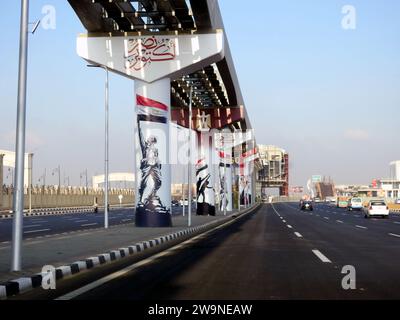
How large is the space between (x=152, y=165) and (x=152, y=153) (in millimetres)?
573

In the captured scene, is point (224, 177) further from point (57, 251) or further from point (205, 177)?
point (57, 251)

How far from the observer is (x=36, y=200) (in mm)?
69375

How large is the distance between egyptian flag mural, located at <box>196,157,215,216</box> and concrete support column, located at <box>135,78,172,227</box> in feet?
68.5

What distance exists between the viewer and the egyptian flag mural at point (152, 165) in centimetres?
2603

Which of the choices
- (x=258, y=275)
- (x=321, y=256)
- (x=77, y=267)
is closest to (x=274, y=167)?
(x=321, y=256)

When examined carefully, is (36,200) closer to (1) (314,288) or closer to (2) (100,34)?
(2) (100,34)

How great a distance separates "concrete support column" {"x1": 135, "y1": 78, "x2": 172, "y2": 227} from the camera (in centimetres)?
2605

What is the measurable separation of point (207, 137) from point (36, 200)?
2976 cm

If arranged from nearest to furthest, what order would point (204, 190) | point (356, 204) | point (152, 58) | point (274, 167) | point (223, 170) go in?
point (152, 58) < point (204, 190) < point (223, 170) < point (356, 204) < point (274, 167)

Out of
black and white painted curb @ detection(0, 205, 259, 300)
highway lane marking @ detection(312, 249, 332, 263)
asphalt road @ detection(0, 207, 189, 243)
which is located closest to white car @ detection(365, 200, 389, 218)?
asphalt road @ detection(0, 207, 189, 243)

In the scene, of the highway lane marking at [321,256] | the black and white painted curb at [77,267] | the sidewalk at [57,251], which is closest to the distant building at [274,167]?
the sidewalk at [57,251]

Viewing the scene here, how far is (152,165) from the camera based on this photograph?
26.4 metres
